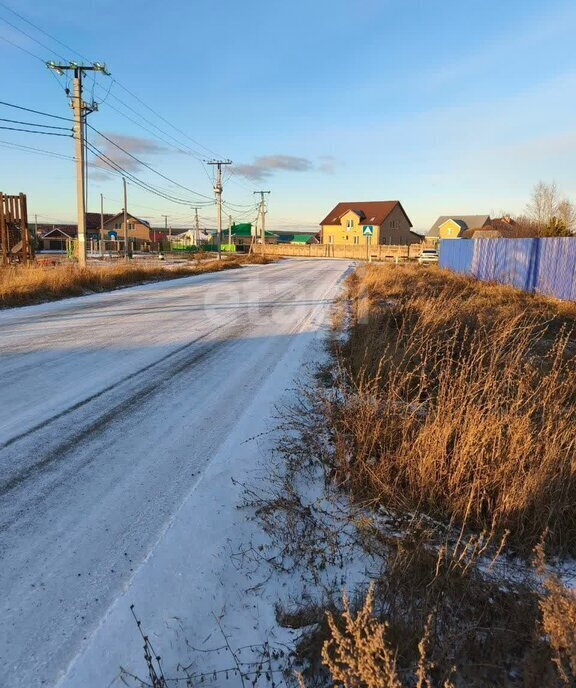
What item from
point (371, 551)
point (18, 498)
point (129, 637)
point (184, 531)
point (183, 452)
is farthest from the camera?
point (183, 452)

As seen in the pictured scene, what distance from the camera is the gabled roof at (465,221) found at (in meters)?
83.5

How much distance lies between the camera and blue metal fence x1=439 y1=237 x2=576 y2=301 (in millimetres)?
14828

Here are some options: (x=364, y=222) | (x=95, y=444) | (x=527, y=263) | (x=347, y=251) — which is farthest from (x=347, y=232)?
(x=95, y=444)

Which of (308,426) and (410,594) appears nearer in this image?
(410,594)

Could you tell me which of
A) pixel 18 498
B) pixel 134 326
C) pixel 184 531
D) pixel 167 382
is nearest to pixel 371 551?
pixel 184 531

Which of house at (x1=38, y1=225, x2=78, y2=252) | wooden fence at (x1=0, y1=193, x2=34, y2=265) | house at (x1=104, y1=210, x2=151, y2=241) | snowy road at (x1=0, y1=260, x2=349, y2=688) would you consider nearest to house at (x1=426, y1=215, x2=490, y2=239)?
house at (x1=104, y1=210, x2=151, y2=241)

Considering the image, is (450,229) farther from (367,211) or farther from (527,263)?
(527,263)

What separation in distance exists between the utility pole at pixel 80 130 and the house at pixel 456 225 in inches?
2822

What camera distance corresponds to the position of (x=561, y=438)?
332cm

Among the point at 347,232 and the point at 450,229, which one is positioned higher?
the point at 450,229

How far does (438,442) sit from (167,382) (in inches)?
143

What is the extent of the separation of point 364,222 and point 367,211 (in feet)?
12.9

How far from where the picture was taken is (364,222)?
250ft

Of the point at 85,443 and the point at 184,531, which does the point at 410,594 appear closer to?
the point at 184,531
